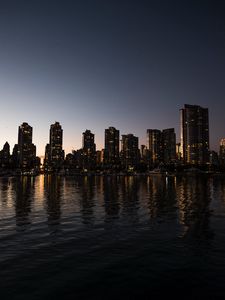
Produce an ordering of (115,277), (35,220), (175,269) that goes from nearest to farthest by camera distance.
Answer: (115,277) → (175,269) → (35,220)

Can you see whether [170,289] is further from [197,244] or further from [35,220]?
[35,220]

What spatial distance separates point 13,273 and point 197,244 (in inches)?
626

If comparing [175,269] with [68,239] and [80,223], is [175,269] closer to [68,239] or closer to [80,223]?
[68,239]

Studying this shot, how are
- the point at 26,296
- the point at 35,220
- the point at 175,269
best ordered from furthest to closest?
1. the point at 35,220
2. the point at 175,269
3. the point at 26,296

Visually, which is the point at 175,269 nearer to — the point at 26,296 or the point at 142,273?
the point at 142,273

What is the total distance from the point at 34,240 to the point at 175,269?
14.3 metres

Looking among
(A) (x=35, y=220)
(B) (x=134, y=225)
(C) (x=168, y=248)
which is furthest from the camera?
(A) (x=35, y=220)

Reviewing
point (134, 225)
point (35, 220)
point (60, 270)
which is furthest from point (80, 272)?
point (35, 220)

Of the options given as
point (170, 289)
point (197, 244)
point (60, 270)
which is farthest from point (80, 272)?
point (197, 244)

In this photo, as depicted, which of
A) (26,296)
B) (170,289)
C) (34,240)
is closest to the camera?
(26,296)

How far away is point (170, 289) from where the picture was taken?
56.0 ft

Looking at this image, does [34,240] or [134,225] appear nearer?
[34,240]

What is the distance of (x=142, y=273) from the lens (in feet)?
64.2

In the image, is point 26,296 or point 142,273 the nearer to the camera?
point 26,296
